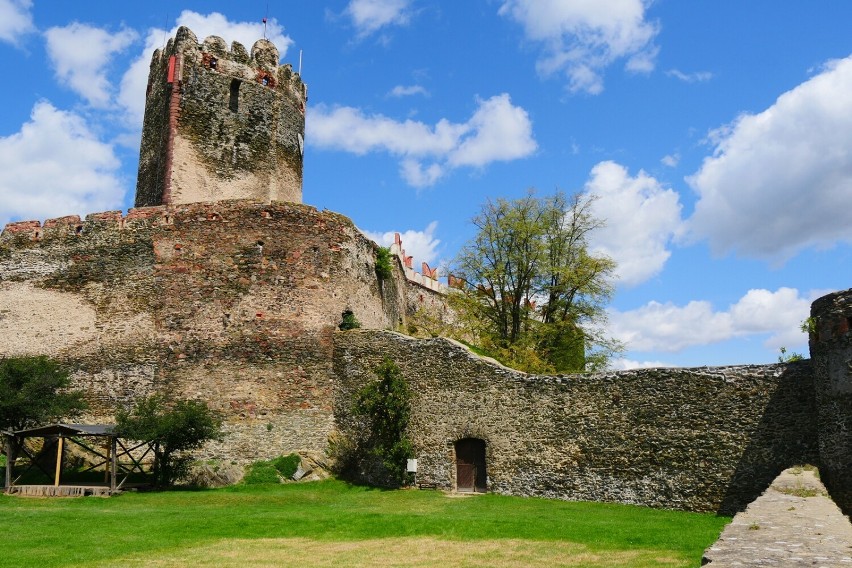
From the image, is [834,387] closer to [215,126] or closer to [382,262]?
[382,262]

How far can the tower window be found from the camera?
28.3 metres

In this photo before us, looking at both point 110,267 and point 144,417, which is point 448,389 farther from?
point 110,267

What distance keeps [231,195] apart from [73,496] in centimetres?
1234

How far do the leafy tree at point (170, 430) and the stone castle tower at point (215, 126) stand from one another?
28.3 feet

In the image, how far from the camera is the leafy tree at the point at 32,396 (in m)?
21.9

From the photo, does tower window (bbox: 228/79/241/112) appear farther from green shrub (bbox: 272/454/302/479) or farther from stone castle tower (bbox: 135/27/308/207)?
Answer: green shrub (bbox: 272/454/302/479)

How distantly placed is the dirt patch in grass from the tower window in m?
19.5

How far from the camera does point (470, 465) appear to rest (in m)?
21.0

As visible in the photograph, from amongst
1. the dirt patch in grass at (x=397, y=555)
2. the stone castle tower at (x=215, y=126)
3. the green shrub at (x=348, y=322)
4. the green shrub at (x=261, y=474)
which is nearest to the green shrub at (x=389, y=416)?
the green shrub at (x=348, y=322)

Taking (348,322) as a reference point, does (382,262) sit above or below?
above

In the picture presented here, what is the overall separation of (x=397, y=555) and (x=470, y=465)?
9.51 meters

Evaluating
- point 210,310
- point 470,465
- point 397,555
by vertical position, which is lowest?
point 397,555

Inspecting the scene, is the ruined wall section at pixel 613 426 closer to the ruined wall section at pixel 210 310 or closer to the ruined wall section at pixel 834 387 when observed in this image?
the ruined wall section at pixel 834 387

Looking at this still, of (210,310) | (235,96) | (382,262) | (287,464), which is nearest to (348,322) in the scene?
(382,262)
